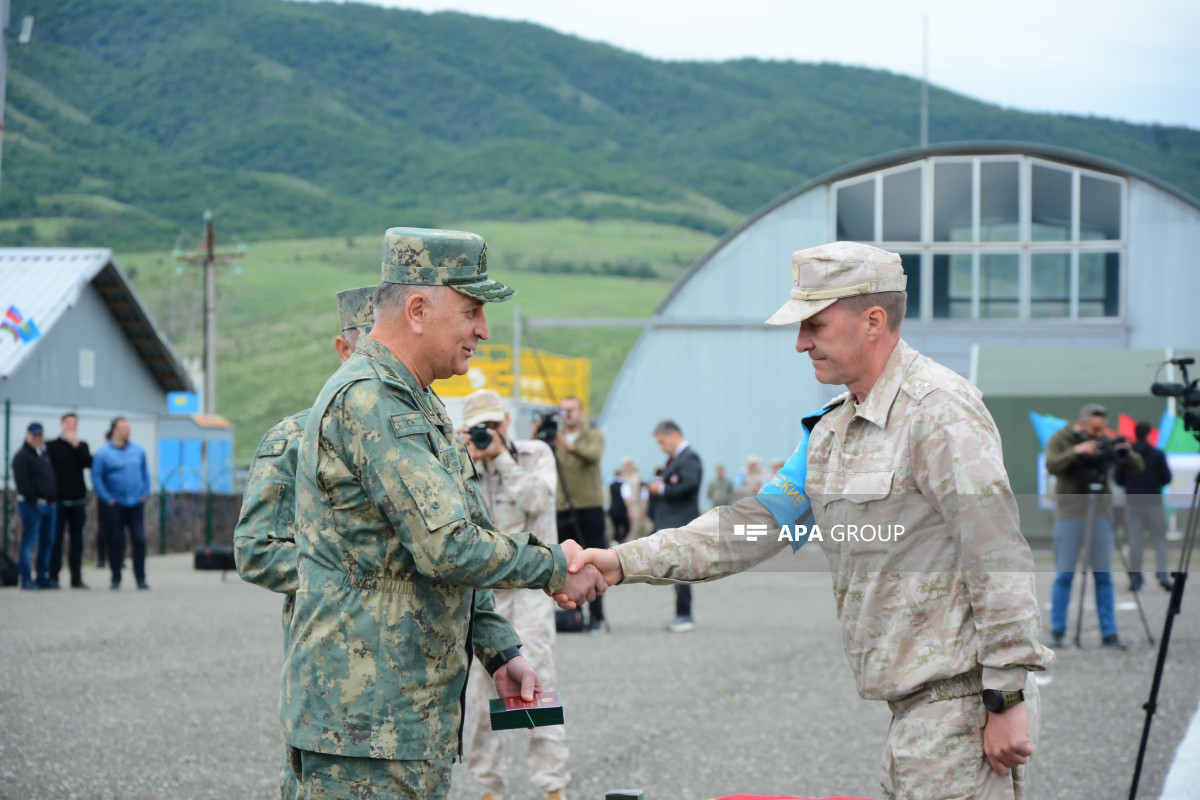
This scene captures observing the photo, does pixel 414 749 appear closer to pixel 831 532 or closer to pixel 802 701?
pixel 831 532

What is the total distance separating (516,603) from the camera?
5.96 metres

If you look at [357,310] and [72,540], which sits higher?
[357,310]

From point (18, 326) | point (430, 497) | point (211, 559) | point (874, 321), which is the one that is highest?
point (18, 326)

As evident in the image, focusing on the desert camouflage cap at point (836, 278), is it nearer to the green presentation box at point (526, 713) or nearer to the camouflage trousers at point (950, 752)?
the camouflage trousers at point (950, 752)

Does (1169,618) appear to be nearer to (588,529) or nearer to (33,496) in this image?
(588,529)

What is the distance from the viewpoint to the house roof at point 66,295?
24.3 m

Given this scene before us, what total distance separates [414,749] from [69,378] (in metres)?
25.6

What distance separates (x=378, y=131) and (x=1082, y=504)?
170 metres

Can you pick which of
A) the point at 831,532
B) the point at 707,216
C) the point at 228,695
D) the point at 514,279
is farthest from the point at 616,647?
the point at 707,216

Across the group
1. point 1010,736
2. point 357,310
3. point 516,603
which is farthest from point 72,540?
point 1010,736

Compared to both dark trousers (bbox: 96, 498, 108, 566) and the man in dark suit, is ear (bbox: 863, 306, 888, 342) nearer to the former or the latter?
the man in dark suit

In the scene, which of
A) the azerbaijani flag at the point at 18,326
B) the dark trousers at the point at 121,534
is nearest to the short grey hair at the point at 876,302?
the dark trousers at the point at 121,534

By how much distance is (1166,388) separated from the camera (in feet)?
19.9

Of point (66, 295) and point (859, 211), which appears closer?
point (66, 295)
